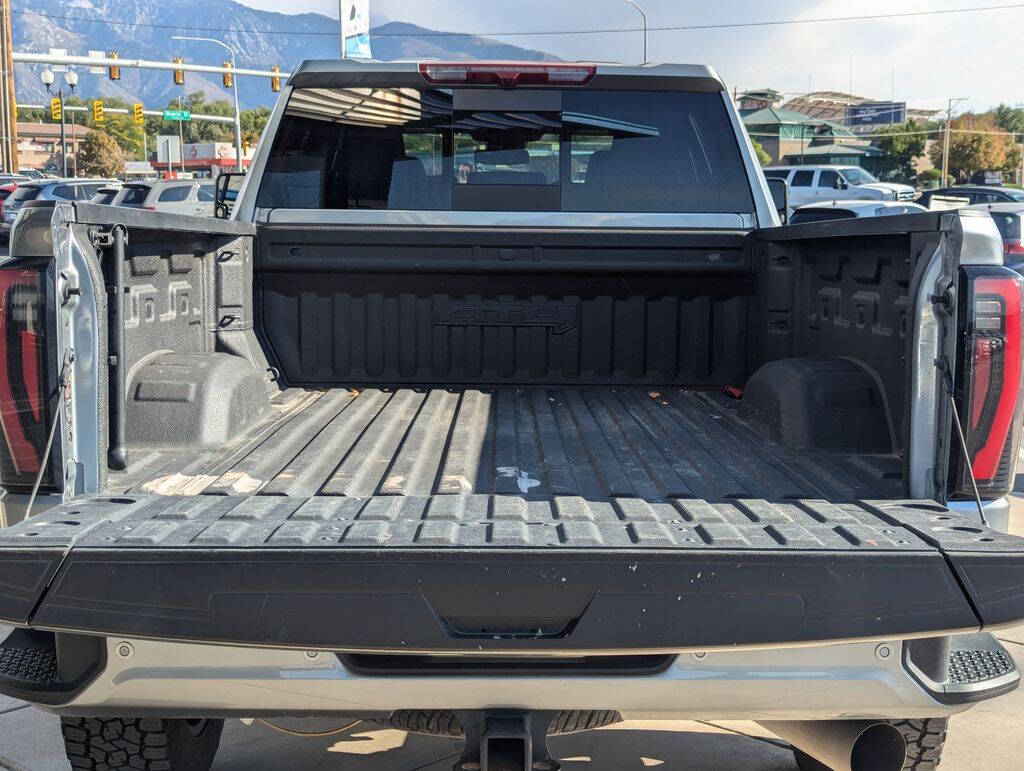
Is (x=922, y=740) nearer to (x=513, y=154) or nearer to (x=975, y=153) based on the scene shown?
(x=513, y=154)

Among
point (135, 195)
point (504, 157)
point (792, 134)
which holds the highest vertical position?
point (792, 134)

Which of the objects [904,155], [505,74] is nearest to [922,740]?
[505,74]

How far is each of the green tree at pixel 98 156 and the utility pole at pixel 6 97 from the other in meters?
17.2

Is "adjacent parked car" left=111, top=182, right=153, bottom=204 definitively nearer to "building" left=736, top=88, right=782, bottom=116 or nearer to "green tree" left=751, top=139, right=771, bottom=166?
"green tree" left=751, top=139, right=771, bottom=166

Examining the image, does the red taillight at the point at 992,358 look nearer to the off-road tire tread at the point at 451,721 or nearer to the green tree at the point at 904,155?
the off-road tire tread at the point at 451,721

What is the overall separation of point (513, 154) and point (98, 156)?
70953mm

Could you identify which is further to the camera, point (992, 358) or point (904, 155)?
point (904, 155)

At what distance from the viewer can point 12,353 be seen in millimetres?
2586

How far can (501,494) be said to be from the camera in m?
2.82

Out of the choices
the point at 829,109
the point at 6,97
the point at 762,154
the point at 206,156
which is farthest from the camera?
the point at 829,109

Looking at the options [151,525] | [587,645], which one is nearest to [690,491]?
[587,645]

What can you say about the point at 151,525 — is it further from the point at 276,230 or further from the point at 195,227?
the point at 276,230

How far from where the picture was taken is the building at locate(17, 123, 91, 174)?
9581 centimetres

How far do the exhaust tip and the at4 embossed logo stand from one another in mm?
1973
